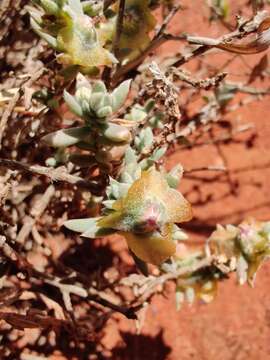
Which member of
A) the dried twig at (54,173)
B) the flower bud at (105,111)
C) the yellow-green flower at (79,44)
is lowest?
the dried twig at (54,173)

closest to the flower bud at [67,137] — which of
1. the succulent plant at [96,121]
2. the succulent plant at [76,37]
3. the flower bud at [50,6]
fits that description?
the succulent plant at [96,121]

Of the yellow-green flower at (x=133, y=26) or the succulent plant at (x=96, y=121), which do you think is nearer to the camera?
the succulent plant at (x=96, y=121)

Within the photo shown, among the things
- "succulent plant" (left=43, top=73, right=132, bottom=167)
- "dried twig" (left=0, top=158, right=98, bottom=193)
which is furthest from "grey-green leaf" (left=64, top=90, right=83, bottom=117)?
"dried twig" (left=0, top=158, right=98, bottom=193)

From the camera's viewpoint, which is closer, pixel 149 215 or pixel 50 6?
pixel 149 215

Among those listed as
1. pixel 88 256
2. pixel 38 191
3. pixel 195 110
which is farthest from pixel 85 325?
pixel 195 110

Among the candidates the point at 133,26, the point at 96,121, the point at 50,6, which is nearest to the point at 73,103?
the point at 96,121

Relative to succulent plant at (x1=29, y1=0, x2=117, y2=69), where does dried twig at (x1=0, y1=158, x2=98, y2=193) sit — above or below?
below

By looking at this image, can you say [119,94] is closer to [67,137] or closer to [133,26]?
[67,137]

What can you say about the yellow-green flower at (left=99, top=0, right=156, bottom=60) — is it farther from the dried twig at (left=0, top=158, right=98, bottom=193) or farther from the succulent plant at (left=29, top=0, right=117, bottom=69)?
the dried twig at (left=0, top=158, right=98, bottom=193)

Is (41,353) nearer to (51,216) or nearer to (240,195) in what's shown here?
(51,216)

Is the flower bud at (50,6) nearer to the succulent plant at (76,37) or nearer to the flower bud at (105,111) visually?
the succulent plant at (76,37)
